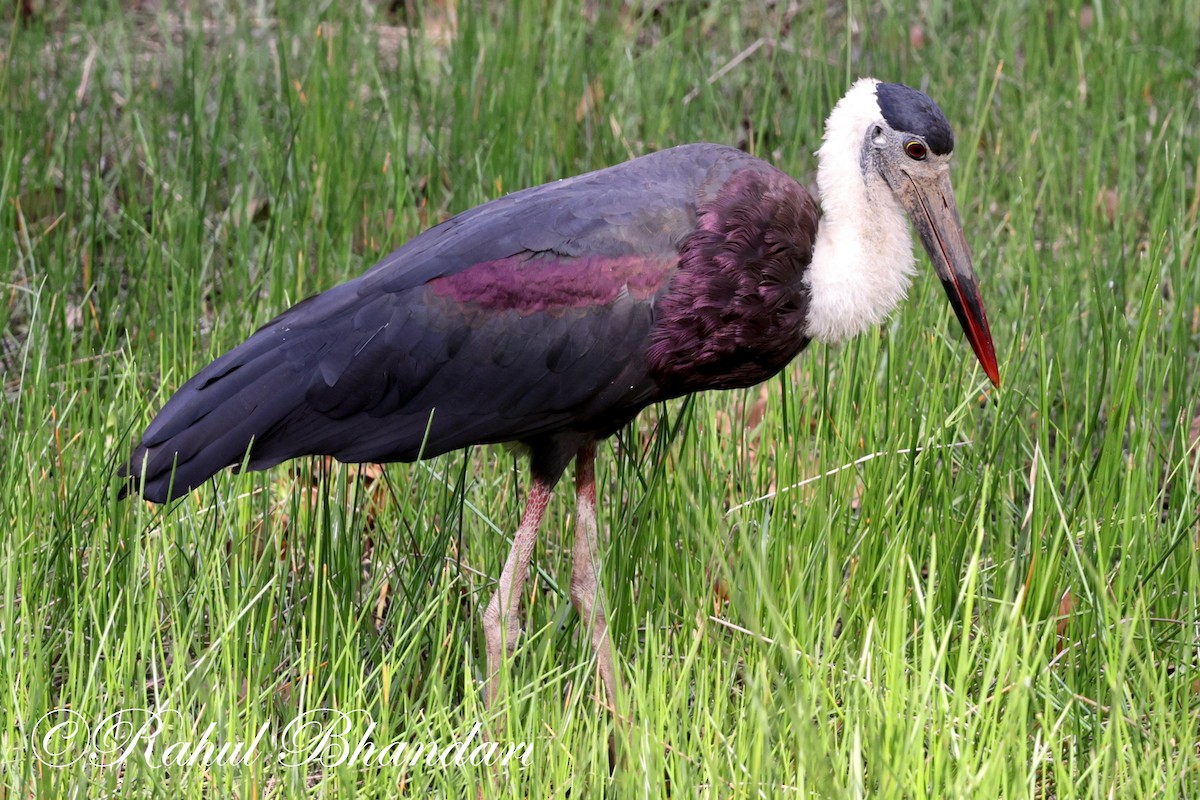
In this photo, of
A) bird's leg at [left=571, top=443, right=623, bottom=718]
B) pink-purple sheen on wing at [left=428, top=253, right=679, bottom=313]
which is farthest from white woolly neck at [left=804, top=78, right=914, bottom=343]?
bird's leg at [left=571, top=443, right=623, bottom=718]

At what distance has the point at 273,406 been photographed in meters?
2.83

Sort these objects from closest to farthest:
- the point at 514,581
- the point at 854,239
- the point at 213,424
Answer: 1. the point at 213,424
2. the point at 514,581
3. the point at 854,239

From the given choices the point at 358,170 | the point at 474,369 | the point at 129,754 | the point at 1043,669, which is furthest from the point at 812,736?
the point at 358,170

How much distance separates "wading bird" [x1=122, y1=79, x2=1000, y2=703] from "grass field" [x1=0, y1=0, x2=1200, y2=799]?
15 cm

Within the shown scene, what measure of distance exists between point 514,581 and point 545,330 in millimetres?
510

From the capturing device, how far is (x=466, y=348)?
2.92 meters

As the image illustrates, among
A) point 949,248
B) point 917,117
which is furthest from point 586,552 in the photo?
point 917,117

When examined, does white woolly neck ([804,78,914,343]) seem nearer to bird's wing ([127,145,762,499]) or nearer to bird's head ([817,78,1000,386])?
bird's head ([817,78,1000,386])

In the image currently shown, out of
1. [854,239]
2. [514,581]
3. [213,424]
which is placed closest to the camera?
[213,424]

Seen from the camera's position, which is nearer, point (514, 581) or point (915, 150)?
point (514, 581)

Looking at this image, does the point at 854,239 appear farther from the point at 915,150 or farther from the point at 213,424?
the point at 213,424

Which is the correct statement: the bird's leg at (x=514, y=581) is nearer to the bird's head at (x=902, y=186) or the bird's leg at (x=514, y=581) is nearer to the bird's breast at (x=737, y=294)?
the bird's breast at (x=737, y=294)

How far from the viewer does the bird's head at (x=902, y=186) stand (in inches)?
120

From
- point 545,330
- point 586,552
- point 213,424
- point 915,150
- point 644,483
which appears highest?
point 915,150
